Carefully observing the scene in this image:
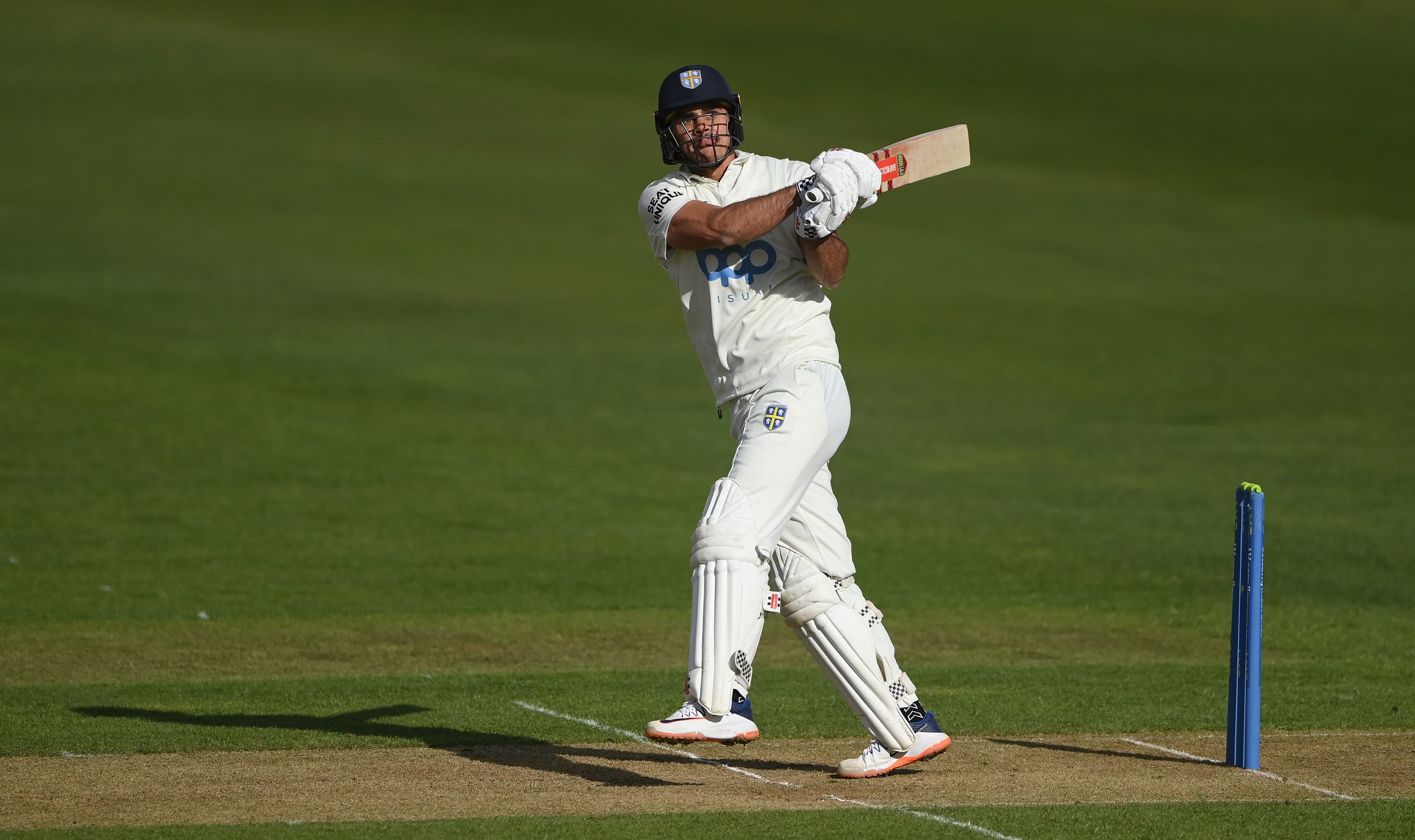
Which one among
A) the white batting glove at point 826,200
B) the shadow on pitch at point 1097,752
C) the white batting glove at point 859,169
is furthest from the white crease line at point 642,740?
the white batting glove at point 859,169

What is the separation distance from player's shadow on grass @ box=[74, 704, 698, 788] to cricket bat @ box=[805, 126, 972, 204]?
2.49m

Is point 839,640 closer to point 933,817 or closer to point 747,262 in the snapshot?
point 933,817

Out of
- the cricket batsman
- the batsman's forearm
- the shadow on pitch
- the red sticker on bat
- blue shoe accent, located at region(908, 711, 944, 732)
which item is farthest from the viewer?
the shadow on pitch

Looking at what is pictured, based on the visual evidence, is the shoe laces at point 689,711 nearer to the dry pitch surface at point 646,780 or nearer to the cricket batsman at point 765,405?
the cricket batsman at point 765,405

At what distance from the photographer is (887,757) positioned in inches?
249

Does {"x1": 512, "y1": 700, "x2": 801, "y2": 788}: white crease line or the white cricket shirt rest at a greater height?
the white cricket shirt

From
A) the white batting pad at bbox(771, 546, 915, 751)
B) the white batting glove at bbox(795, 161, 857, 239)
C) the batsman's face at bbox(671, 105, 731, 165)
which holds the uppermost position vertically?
the batsman's face at bbox(671, 105, 731, 165)

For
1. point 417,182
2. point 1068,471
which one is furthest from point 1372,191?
point 1068,471

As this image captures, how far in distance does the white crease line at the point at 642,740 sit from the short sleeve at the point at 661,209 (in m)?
2.02

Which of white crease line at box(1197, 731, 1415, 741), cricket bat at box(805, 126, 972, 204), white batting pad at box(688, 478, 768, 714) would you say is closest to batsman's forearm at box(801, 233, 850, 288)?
cricket bat at box(805, 126, 972, 204)

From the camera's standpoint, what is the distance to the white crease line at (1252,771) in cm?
615

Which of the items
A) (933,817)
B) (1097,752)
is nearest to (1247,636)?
(1097,752)

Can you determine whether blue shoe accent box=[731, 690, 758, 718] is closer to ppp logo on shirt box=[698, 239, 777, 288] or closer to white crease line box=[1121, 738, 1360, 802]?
white crease line box=[1121, 738, 1360, 802]

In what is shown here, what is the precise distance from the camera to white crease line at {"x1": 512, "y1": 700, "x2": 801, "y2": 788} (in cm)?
648
